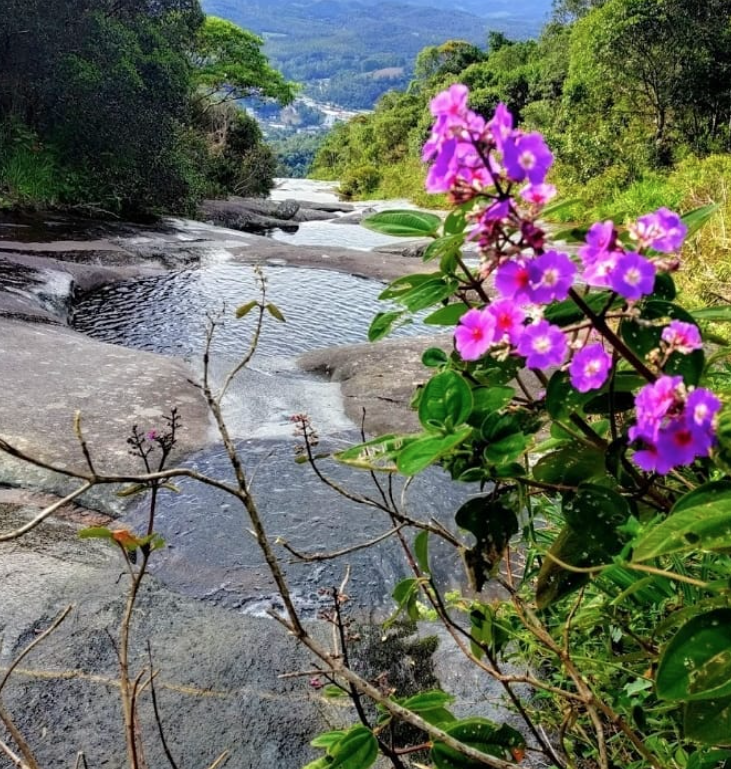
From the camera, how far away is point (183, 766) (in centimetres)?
141

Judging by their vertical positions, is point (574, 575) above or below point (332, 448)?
above

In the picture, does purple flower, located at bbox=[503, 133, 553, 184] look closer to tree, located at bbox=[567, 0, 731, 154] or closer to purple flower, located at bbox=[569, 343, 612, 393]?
purple flower, located at bbox=[569, 343, 612, 393]

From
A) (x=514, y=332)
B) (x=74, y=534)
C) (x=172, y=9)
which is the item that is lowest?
(x=74, y=534)

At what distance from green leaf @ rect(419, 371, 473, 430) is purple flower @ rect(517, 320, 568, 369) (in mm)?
137

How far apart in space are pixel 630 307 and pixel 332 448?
294 cm

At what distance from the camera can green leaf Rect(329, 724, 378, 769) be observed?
78 centimetres

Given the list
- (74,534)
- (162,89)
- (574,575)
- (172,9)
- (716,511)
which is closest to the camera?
(716,511)

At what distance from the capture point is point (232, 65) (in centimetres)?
2086

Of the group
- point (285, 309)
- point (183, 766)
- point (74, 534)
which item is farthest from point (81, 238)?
point (183, 766)

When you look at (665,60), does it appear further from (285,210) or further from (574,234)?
(574,234)

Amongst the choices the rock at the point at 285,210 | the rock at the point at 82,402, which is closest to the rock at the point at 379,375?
the rock at the point at 82,402

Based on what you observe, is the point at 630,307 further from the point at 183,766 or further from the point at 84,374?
the point at 84,374

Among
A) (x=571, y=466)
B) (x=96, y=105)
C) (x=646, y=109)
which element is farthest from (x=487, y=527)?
(x=646, y=109)

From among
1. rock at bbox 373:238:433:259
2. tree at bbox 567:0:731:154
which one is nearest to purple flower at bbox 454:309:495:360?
rock at bbox 373:238:433:259
